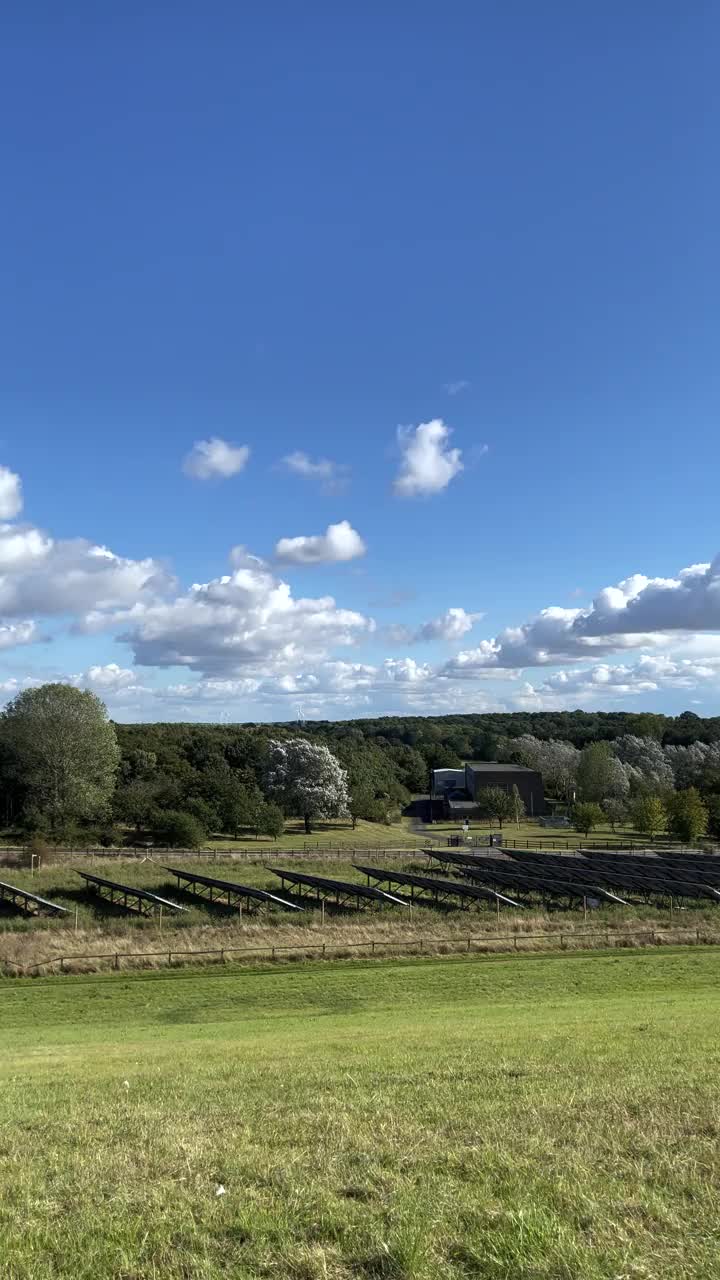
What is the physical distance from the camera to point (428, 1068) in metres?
13.7

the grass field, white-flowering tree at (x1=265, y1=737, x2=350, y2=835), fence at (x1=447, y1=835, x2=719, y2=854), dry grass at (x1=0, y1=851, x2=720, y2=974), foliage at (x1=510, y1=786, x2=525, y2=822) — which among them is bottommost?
fence at (x1=447, y1=835, x2=719, y2=854)

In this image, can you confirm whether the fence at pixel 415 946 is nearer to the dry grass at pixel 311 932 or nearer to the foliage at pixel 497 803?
the dry grass at pixel 311 932

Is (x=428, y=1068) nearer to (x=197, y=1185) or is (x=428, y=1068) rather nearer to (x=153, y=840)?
(x=197, y=1185)

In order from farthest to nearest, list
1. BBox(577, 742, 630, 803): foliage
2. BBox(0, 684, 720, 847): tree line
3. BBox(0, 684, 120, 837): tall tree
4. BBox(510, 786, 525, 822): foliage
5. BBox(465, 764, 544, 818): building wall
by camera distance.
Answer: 1. BBox(465, 764, 544, 818): building wall
2. BBox(577, 742, 630, 803): foliage
3. BBox(510, 786, 525, 822): foliage
4. BBox(0, 684, 720, 847): tree line
5. BBox(0, 684, 120, 837): tall tree

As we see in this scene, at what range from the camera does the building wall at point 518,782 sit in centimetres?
12912

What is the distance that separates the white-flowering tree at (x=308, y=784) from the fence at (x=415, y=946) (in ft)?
→ 207

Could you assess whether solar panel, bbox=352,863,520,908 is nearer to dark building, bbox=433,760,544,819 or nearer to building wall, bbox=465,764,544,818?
dark building, bbox=433,760,544,819

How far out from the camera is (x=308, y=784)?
100 m

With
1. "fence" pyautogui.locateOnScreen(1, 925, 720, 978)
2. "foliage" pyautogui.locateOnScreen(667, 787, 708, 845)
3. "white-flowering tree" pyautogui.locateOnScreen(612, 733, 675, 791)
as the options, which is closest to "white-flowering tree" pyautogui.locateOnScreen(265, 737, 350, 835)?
"foliage" pyautogui.locateOnScreen(667, 787, 708, 845)

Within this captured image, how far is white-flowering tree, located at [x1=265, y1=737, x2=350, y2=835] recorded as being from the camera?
99312 millimetres

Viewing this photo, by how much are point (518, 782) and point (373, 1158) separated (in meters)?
126

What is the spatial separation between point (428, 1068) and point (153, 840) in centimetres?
7458

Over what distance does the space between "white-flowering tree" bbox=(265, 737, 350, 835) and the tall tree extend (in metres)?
22.8

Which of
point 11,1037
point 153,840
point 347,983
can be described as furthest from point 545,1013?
point 153,840
